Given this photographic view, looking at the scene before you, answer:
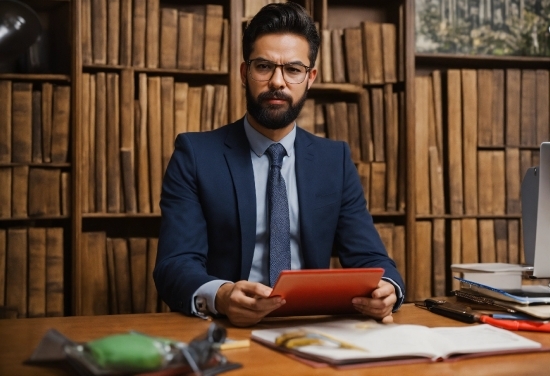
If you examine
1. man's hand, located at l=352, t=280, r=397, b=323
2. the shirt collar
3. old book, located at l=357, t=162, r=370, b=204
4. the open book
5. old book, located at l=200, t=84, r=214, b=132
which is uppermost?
old book, located at l=200, t=84, r=214, b=132

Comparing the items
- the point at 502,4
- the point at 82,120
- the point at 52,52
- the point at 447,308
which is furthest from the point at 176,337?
the point at 502,4

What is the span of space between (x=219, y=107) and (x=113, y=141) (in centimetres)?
48

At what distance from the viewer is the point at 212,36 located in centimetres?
303

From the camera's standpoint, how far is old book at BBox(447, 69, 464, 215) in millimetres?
3248

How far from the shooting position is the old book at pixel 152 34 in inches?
116

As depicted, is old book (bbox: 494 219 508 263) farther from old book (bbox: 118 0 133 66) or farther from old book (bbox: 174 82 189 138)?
old book (bbox: 118 0 133 66)

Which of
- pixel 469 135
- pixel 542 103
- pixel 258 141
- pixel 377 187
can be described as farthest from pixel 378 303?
pixel 542 103

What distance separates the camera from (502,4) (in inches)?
133

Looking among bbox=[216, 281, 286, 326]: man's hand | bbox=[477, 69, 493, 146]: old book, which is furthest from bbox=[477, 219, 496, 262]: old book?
bbox=[216, 281, 286, 326]: man's hand

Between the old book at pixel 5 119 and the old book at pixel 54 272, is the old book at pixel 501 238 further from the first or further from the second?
the old book at pixel 5 119

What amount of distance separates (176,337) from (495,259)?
7.50 ft

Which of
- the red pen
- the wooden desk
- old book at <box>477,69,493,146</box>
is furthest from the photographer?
old book at <box>477,69,493,146</box>

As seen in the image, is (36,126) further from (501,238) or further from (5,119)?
(501,238)

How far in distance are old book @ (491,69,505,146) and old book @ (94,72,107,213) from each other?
179 centimetres
